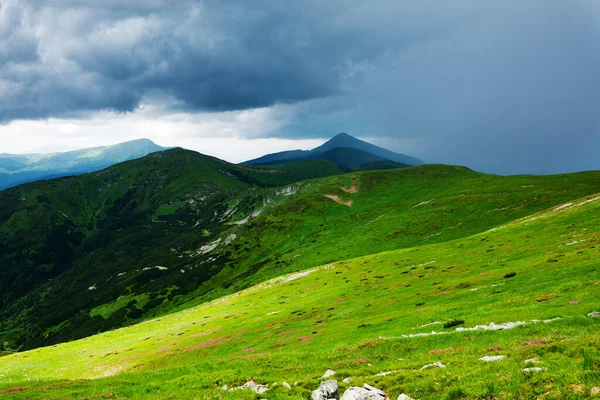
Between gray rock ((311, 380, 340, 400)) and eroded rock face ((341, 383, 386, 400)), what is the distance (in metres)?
0.79

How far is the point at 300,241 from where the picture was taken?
16925 cm

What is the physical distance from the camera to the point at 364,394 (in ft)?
48.5


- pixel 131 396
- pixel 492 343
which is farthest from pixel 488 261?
pixel 131 396

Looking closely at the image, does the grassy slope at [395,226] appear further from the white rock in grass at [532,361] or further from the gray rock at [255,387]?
the gray rock at [255,387]

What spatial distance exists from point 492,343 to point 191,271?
587ft

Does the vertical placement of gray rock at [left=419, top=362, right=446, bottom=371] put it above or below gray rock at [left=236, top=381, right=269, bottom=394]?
above

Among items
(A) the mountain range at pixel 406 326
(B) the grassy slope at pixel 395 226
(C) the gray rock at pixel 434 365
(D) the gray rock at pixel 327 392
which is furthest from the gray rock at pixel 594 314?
(B) the grassy slope at pixel 395 226

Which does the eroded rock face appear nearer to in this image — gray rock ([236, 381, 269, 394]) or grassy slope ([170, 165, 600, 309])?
gray rock ([236, 381, 269, 394])

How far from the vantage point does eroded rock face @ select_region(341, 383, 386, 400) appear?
1454cm

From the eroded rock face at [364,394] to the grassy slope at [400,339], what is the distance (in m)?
0.72

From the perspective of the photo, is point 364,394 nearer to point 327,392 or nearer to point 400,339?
point 327,392

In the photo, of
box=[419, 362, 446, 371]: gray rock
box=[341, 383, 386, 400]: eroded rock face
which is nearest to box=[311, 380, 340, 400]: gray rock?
box=[341, 383, 386, 400]: eroded rock face

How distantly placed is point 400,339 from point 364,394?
14.0 metres

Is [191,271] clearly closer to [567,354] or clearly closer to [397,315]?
[397,315]
